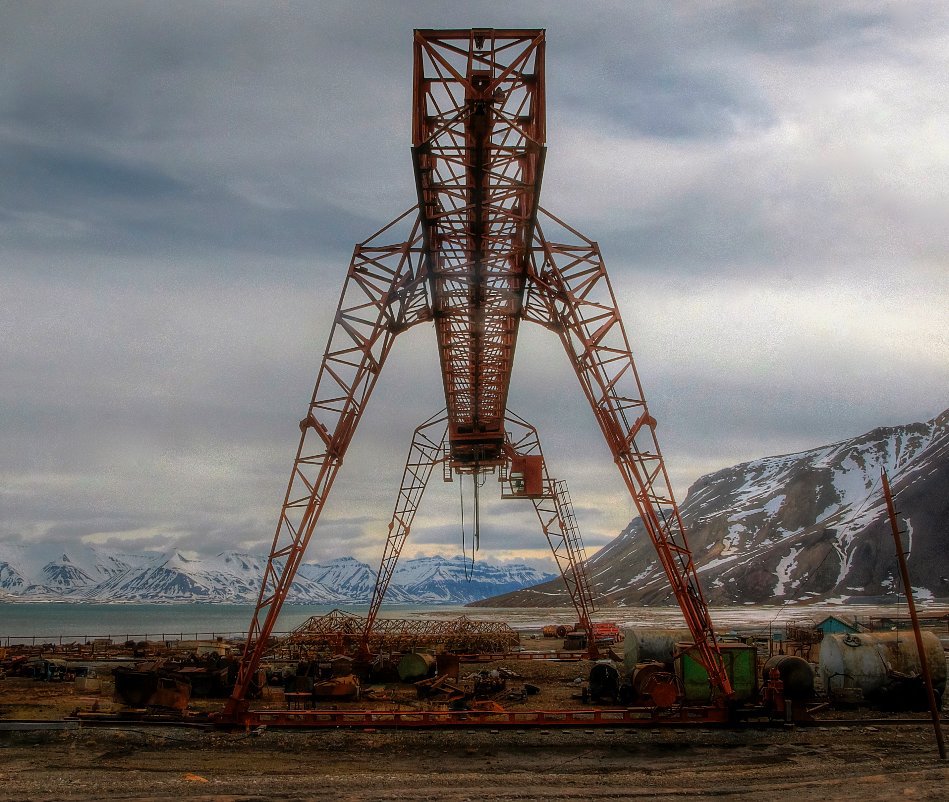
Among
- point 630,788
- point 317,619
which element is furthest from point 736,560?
point 630,788

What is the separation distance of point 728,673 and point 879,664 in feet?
13.9

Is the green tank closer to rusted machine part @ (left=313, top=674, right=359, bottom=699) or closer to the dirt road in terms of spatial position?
the dirt road

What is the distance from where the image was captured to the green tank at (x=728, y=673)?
1806cm

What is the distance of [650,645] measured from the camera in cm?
2256

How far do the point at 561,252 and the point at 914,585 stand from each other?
118 metres

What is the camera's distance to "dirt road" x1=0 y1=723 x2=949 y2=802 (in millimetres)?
11422

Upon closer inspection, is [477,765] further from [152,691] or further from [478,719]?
[152,691]

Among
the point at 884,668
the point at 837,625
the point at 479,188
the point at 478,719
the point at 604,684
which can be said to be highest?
the point at 479,188

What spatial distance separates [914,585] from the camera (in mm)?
113375

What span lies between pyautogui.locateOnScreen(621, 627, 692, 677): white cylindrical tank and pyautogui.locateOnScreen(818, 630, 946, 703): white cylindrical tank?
4.02m

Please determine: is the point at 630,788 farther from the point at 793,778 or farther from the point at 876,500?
the point at 876,500

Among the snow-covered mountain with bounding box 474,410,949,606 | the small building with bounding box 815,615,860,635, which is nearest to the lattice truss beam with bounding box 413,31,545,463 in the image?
the small building with bounding box 815,615,860,635

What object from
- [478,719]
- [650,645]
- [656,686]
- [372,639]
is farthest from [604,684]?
[372,639]

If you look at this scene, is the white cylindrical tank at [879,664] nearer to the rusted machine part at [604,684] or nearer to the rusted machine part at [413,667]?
the rusted machine part at [604,684]
